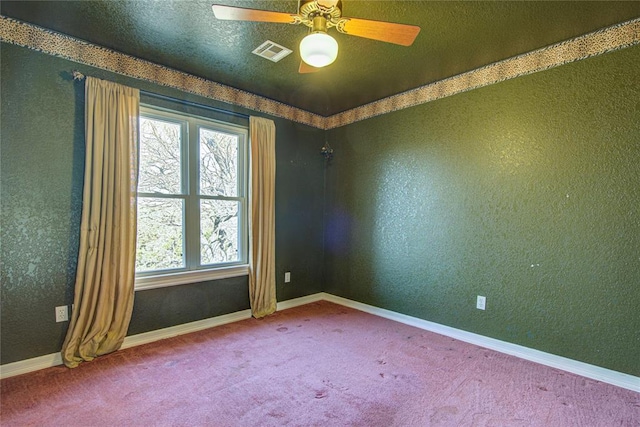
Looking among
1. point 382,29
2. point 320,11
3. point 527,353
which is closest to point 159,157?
point 320,11

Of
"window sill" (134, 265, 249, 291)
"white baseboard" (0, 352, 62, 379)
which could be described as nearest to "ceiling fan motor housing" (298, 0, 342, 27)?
"window sill" (134, 265, 249, 291)

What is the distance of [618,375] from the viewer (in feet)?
7.23

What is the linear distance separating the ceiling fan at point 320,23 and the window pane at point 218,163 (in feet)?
5.86

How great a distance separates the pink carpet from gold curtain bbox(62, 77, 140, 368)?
0.25 m

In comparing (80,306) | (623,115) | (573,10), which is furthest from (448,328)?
(80,306)

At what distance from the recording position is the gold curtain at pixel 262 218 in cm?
345

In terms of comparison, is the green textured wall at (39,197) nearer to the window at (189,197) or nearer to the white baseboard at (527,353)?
the window at (189,197)

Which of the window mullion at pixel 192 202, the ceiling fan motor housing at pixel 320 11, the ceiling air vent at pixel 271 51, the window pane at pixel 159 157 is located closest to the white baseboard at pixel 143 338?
the window mullion at pixel 192 202

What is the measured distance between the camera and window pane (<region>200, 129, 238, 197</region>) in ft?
10.7

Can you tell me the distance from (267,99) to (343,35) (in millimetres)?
1556

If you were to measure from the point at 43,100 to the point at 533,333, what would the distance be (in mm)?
4244

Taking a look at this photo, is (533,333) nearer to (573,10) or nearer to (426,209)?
(426,209)

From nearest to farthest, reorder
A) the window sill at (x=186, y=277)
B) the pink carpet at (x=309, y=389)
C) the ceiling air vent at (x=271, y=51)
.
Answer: the pink carpet at (x=309, y=389)
the ceiling air vent at (x=271, y=51)
the window sill at (x=186, y=277)

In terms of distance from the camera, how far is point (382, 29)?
1.70 meters
